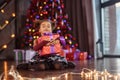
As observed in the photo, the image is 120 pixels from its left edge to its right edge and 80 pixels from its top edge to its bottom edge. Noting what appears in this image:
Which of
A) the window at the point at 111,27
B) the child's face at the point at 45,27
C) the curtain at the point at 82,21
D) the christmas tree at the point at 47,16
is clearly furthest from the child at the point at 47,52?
the window at the point at 111,27

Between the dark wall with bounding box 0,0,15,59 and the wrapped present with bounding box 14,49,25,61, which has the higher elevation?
the dark wall with bounding box 0,0,15,59

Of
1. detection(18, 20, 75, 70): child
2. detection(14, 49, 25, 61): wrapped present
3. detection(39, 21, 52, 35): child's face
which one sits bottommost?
detection(14, 49, 25, 61): wrapped present

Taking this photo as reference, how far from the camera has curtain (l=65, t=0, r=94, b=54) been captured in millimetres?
5309

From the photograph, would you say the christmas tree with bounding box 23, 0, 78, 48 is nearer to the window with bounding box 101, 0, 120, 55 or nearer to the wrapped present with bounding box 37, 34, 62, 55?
the window with bounding box 101, 0, 120, 55

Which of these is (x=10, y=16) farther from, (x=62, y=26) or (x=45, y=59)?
(x=45, y=59)

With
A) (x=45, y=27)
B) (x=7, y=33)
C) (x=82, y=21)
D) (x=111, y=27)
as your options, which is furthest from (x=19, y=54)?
(x=45, y=27)

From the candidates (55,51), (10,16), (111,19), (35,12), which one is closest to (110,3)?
(111,19)

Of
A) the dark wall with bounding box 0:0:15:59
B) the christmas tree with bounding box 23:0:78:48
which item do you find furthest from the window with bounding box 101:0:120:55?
the dark wall with bounding box 0:0:15:59

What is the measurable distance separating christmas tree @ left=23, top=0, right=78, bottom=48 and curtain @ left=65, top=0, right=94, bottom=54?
14.1 inches

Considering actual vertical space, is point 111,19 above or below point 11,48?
above

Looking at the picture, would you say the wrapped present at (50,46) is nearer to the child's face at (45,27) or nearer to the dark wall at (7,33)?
the child's face at (45,27)

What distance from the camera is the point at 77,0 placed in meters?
5.49

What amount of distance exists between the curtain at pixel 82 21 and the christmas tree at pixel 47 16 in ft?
1.17

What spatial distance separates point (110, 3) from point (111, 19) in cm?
34
